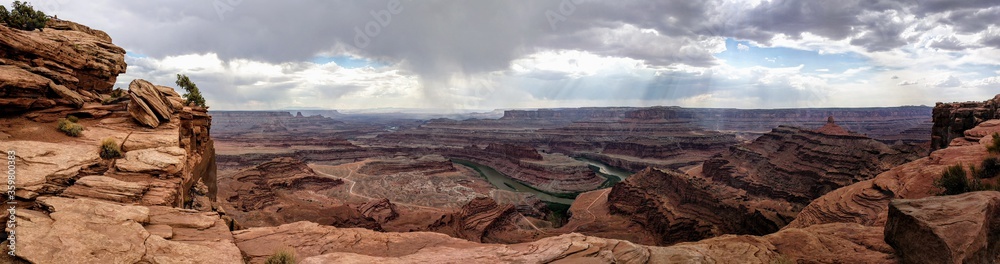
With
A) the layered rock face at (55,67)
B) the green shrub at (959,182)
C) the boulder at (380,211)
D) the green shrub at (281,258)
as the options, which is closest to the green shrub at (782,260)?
the green shrub at (959,182)

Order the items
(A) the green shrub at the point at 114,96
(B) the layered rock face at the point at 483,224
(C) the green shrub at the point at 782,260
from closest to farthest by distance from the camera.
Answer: (C) the green shrub at the point at 782,260 < (A) the green shrub at the point at 114,96 < (B) the layered rock face at the point at 483,224

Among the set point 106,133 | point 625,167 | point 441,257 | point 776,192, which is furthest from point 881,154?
point 106,133

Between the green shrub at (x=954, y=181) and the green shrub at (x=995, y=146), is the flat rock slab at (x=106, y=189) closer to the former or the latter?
the green shrub at (x=954, y=181)

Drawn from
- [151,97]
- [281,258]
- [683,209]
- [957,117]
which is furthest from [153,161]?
[957,117]

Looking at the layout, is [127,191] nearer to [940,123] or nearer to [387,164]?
[940,123]

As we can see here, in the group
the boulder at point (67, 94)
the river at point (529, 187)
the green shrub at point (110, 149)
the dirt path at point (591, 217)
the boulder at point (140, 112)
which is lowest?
the river at point (529, 187)

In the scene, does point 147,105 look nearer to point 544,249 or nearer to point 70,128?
point 70,128
